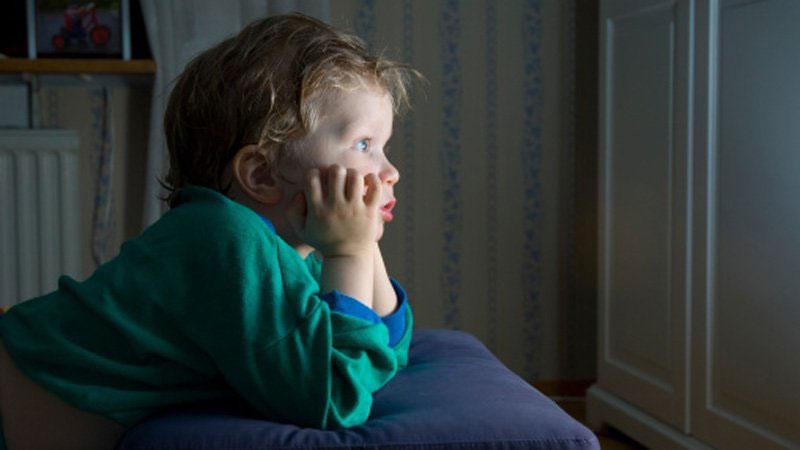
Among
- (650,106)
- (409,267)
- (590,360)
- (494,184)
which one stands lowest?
(590,360)

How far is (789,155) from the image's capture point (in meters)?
1.75

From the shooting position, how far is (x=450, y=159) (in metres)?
2.91

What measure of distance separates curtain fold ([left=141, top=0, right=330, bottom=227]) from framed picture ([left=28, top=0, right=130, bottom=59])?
0.32 ft

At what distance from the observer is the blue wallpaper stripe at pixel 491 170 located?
290cm

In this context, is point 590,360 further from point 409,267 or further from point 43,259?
point 43,259

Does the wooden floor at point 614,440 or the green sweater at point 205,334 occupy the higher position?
the green sweater at point 205,334

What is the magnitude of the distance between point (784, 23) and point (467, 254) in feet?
4.45

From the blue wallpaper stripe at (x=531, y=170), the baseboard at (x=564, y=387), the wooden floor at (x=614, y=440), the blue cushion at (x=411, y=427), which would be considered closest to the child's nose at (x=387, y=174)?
the blue cushion at (x=411, y=427)

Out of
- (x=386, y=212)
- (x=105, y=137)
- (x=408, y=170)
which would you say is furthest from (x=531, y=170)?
(x=386, y=212)

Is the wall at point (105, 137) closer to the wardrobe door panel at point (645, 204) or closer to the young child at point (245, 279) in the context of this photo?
the wardrobe door panel at point (645, 204)

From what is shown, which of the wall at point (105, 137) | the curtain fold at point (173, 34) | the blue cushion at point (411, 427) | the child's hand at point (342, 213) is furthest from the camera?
the wall at point (105, 137)

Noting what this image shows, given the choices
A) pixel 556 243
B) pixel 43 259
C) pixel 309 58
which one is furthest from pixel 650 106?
pixel 43 259

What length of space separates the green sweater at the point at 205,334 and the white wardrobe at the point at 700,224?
3.32 ft

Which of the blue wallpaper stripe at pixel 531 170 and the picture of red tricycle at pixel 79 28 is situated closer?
the picture of red tricycle at pixel 79 28
